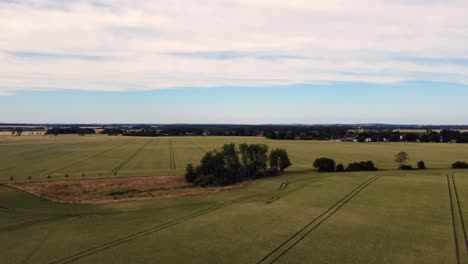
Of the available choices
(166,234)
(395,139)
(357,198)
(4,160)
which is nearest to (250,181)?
(357,198)

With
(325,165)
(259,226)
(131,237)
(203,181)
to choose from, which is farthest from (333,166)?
(131,237)

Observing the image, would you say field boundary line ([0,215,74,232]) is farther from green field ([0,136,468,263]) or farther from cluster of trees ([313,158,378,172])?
cluster of trees ([313,158,378,172])

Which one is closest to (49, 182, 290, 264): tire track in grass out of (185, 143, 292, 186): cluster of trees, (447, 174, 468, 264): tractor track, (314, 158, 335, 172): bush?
(185, 143, 292, 186): cluster of trees

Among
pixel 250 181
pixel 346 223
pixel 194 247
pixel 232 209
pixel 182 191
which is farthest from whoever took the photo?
pixel 250 181

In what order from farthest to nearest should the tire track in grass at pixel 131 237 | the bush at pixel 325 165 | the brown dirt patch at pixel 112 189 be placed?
the bush at pixel 325 165 → the brown dirt patch at pixel 112 189 → the tire track in grass at pixel 131 237

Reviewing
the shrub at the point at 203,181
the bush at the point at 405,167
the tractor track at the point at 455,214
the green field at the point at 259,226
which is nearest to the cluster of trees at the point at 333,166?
the bush at the point at 405,167

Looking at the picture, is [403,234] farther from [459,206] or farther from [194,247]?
[194,247]

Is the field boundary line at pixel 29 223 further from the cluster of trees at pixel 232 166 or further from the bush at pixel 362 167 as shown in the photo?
the bush at pixel 362 167
